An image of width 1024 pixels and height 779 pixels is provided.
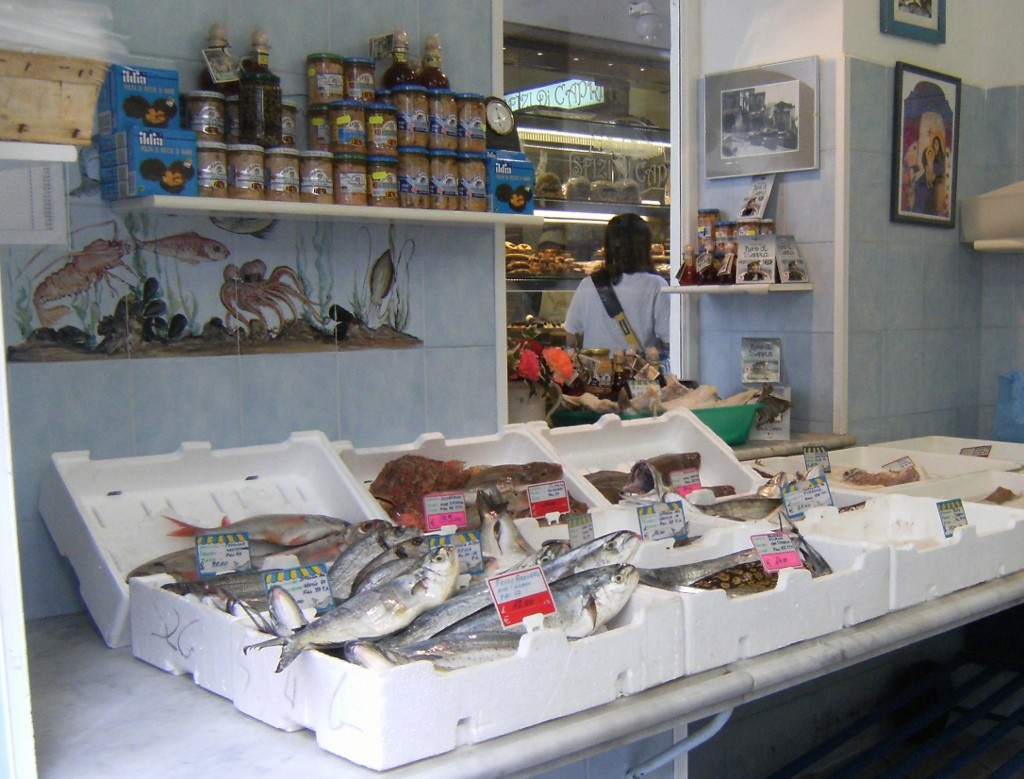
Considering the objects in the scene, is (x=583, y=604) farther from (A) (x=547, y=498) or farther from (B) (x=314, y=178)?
(B) (x=314, y=178)

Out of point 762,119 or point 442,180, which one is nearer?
point 442,180

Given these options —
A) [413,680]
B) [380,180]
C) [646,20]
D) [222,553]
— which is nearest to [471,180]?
[380,180]

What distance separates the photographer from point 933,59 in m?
Answer: 5.13

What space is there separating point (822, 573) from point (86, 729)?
4.98 feet

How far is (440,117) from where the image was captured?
305cm

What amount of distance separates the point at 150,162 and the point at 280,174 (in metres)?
0.34

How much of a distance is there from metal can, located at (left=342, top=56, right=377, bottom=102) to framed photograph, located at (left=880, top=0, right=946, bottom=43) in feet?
9.18

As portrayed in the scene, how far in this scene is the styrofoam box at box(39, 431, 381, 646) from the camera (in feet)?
7.85

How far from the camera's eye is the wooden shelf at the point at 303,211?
8.38ft

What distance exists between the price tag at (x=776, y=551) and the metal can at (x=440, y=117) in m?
1.39

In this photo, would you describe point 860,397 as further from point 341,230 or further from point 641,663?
point 641,663

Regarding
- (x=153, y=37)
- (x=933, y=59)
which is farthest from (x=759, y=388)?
(x=153, y=37)

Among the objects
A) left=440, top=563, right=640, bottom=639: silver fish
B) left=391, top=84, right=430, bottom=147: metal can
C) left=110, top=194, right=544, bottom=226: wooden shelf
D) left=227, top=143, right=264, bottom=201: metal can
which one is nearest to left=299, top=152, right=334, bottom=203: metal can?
left=110, top=194, right=544, bottom=226: wooden shelf

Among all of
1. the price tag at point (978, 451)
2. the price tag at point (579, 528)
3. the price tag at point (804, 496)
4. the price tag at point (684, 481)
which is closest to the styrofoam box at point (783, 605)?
the price tag at point (579, 528)
